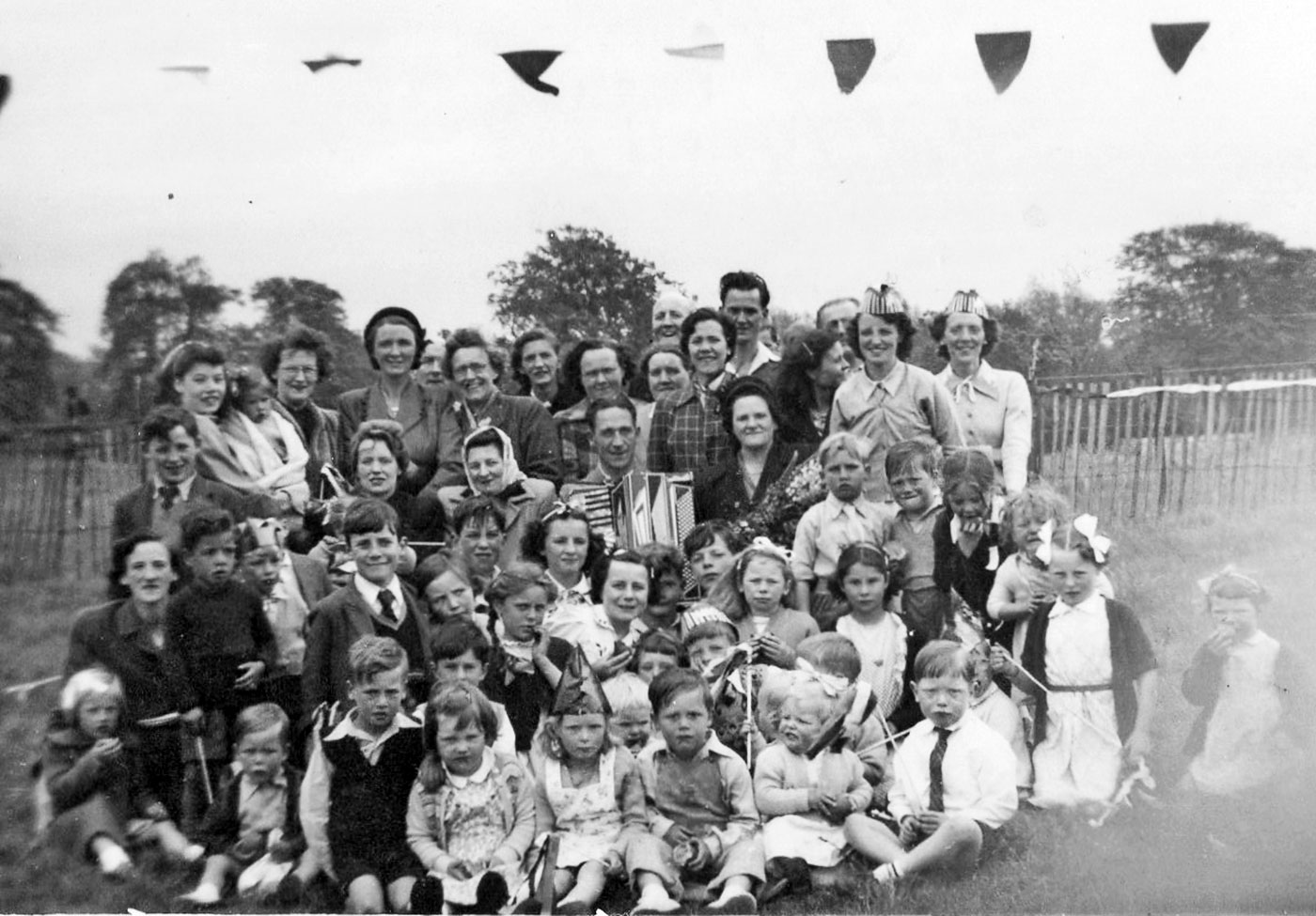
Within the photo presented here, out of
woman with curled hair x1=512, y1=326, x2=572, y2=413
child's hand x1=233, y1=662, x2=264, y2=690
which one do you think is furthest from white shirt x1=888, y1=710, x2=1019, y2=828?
child's hand x1=233, y1=662, x2=264, y2=690

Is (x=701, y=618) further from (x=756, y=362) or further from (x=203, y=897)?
(x=203, y=897)

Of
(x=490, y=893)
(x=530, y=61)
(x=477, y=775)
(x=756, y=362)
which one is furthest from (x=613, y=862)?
(x=530, y=61)

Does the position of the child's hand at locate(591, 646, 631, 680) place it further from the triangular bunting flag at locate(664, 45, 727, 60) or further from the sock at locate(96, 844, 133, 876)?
the triangular bunting flag at locate(664, 45, 727, 60)

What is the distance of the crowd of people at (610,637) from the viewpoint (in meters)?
4.50

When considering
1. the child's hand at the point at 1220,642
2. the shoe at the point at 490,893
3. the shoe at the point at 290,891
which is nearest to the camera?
the shoe at the point at 490,893

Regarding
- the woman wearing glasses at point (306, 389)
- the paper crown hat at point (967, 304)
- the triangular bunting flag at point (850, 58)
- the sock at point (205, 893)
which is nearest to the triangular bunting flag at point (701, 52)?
the triangular bunting flag at point (850, 58)

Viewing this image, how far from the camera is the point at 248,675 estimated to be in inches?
183

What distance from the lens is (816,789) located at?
14.8ft

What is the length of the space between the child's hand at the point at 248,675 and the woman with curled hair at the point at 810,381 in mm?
1921

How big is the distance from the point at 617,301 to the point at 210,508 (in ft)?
5.01

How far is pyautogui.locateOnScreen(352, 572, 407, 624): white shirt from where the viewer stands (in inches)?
183

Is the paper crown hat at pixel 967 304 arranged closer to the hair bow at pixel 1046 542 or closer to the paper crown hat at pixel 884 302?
the paper crown hat at pixel 884 302

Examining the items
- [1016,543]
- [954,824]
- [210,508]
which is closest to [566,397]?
[210,508]

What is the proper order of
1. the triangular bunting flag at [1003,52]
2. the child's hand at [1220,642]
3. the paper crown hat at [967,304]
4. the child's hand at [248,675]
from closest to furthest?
the child's hand at [248,675] < the triangular bunting flag at [1003,52] < the child's hand at [1220,642] < the paper crown hat at [967,304]
